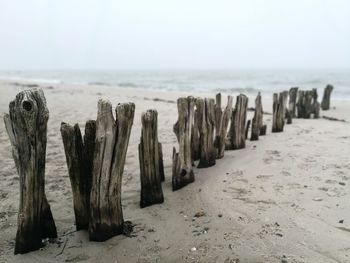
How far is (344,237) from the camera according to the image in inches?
134

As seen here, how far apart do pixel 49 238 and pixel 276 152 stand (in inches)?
162

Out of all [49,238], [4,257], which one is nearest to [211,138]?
[49,238]

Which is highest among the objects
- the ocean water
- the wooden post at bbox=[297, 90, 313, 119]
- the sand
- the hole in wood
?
the hole in wood

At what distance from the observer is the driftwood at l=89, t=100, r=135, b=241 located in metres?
3.35

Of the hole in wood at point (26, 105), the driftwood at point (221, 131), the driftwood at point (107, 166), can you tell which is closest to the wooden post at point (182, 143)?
the driftwood at point (221, 131)

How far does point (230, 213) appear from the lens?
396cm

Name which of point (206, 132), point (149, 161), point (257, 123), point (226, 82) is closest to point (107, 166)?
point (149, 161)

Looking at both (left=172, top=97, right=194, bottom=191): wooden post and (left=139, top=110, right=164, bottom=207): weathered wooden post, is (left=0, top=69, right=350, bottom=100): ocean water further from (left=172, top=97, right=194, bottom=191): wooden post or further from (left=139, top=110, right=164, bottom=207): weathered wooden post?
(left=139, top=110, right=164, bottom=207): weathered wooden post

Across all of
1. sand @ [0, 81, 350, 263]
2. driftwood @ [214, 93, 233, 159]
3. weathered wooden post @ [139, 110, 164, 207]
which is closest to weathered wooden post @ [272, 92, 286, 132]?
sand @ [0, 81, 350, 263]

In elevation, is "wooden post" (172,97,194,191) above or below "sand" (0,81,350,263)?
above

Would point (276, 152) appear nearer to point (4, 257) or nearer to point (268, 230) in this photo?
point (268, 230)

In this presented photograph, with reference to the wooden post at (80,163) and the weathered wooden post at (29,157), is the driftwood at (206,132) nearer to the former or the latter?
the wooden post at (80,163)

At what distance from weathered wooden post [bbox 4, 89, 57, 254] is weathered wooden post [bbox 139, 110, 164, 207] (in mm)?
1116

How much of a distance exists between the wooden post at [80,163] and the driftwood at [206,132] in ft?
6.41
